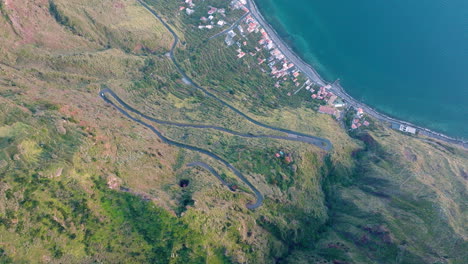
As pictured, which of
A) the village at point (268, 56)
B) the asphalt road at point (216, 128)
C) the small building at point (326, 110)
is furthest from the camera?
the village at point (268, 56)

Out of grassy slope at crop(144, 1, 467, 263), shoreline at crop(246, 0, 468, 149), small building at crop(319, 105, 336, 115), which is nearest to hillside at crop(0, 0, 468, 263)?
grassy slope at crop(144, 1, 467, 263)

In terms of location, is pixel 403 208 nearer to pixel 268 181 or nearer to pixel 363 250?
pixel 363 250

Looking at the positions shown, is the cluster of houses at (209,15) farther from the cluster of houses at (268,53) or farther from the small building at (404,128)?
the small building at (404,128)

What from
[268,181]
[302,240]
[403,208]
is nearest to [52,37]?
[268,181]

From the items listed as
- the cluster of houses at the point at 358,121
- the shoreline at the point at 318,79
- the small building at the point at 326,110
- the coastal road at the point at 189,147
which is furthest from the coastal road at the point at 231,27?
the cluster of houses at the point at 358,121

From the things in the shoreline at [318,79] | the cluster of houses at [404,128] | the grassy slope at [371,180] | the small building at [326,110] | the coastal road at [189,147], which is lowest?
the coastal road at [189,147]

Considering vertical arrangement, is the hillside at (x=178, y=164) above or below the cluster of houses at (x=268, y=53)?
below
